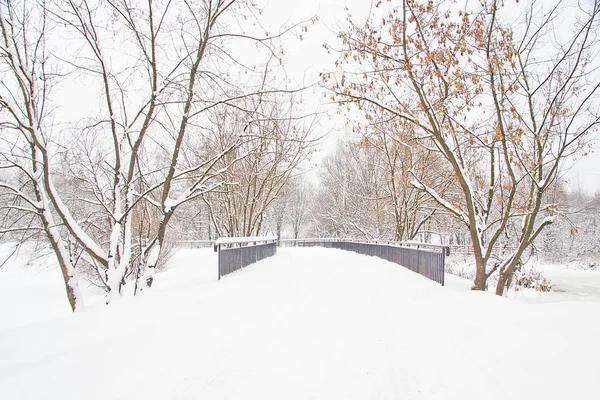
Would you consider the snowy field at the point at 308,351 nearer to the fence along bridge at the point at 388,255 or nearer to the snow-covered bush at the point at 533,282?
the fence along bridge at the point at 388,255

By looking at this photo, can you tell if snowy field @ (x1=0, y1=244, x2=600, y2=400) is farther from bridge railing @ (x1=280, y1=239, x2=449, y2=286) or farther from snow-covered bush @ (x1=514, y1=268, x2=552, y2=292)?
snow-covered bush @ (x1=514, y1=268, x2=552, y2=292)

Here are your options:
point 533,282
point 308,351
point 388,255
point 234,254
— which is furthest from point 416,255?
point 533,282

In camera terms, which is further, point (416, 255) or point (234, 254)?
point (416, 255)

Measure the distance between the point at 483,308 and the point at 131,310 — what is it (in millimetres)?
5274

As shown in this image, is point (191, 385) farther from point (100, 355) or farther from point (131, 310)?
point (131, 310)

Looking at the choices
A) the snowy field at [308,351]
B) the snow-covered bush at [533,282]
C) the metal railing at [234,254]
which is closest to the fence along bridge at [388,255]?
the metal railing at [234,254]

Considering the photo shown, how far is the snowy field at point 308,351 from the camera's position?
116 inches

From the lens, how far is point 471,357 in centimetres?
365

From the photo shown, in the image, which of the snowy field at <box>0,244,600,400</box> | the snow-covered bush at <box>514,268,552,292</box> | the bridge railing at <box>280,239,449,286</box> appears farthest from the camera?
the snow-covered bush at <box>514,268,552,292</box>

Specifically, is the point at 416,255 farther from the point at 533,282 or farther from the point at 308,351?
the point at 533,282

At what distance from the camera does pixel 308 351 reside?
12.7 ft

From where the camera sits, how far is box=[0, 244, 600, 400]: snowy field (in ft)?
9.66

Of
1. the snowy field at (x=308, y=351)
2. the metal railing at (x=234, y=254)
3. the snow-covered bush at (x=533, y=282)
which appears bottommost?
the snow-covered bush at (x=533, y=282)

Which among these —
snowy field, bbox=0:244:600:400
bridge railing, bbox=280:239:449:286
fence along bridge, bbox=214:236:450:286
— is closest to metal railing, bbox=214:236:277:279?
fence along bridge, bbox=214:236:450:286
